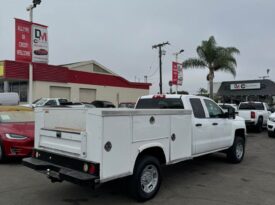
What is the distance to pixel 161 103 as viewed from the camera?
24.2 ft

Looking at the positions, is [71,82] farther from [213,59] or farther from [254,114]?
[254,114]

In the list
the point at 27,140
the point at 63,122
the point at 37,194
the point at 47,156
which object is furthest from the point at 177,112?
the point at 27,140

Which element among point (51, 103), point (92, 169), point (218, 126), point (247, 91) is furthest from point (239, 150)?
point (247, 91)

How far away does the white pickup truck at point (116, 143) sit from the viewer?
15.3 feet

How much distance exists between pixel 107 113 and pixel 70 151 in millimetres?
1036

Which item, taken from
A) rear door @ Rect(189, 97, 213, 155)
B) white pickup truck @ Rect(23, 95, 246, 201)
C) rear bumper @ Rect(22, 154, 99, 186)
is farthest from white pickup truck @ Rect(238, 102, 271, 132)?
rear bumper @ Rect(22, 154, 99, 186)

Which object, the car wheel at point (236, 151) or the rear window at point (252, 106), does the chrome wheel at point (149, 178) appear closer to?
the car wheel at point (236, 151)

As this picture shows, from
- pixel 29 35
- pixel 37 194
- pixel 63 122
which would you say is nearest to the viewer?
pixel 63 122

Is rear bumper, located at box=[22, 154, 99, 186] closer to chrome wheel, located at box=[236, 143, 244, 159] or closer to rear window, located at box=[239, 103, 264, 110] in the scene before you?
chrome wheel, located at box=[236, 143, 244, 159]

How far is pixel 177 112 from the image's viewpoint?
20.0ft

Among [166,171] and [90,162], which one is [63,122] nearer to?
[90,162]

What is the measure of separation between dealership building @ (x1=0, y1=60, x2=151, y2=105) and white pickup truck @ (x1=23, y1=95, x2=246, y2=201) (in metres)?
24.8

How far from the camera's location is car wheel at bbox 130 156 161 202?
206 inches

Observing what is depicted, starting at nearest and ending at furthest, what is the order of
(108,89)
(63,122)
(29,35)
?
(63,122) < (29,35) < (108,89)
